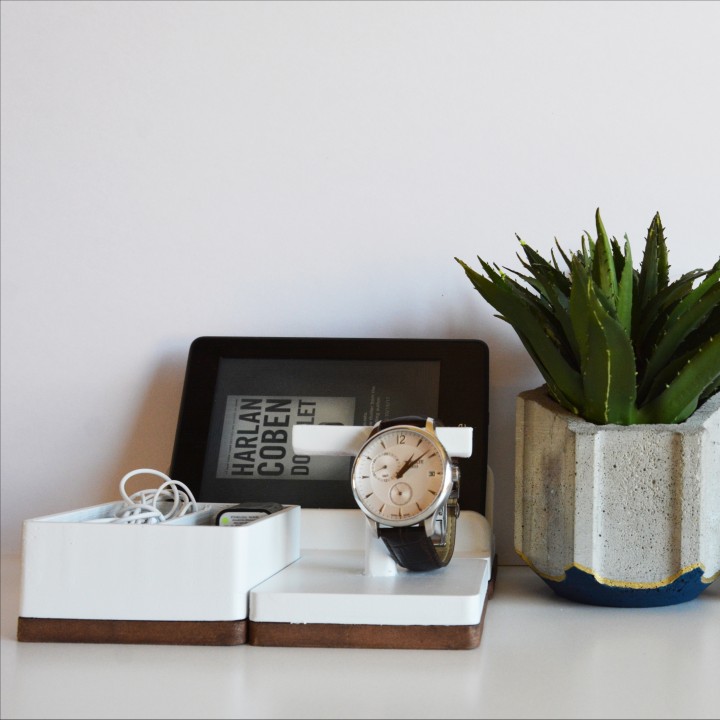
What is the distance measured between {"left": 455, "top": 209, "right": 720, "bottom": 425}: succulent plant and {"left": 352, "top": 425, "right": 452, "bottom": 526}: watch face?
15 centimetres

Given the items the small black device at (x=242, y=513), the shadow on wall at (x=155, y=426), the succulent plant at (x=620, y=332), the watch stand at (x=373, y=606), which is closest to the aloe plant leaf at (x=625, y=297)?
the succulent plant at (x=620, y=332)

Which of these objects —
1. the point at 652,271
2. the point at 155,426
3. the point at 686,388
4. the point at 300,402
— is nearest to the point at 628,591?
the point at 686,388

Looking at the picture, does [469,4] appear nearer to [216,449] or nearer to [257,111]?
[257,111]

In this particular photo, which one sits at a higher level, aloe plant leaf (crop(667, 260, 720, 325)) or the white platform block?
aloe plant leaf (crop(667, 260, 720, 325))

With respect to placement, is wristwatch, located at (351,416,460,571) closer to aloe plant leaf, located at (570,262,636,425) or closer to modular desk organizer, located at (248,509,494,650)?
modular desk organizer, located at (248,509,494,650)

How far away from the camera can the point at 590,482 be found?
2.60 ft

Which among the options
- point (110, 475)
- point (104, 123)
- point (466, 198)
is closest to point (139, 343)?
point (110, 475)

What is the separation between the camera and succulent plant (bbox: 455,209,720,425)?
30.8 inches

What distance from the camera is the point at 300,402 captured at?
1.03m

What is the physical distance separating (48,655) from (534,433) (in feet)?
1.51

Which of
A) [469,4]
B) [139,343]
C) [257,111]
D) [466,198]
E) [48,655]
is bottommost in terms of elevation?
[48,655]

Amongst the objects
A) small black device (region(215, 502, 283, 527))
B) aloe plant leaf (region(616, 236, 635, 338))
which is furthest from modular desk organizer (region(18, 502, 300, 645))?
aloe plant leaf (region(616, 236, 635, 338))

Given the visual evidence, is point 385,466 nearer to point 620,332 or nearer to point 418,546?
point 418,546

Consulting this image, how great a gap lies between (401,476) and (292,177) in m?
0.50
